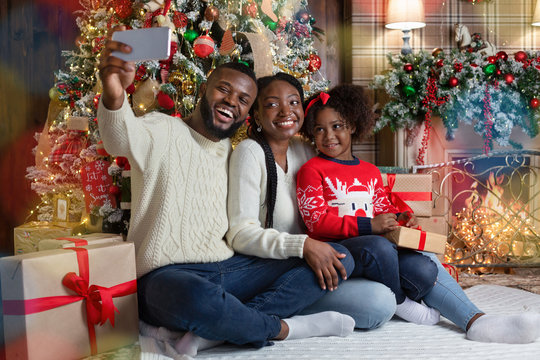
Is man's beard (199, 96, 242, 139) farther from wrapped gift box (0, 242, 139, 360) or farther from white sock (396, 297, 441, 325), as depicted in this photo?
white sock (396, 297, 441, 325)

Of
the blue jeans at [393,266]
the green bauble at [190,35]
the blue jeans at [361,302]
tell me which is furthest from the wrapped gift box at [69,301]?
the green bauble at [190,35]

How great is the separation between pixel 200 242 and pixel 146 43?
687 mm

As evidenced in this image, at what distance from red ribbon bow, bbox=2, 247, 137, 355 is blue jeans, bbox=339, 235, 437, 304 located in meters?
0.79

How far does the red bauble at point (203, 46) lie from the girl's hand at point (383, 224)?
1.02m

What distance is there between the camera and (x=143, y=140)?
5.40 feet

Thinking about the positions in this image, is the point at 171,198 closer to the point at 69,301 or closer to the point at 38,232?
the point at 69,301

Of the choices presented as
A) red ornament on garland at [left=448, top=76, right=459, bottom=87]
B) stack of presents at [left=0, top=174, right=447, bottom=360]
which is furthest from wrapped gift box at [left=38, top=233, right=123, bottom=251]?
red ornament on garland at [left=448, top=76, right=459, bottom=87]

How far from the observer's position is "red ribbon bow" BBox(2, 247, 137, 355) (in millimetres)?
1385

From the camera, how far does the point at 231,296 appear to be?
1570 millimetres

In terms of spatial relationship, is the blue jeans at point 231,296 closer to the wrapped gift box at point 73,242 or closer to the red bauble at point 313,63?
the wrapped gift box at point 73,242

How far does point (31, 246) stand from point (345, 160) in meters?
1.62

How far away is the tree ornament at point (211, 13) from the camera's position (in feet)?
7.69

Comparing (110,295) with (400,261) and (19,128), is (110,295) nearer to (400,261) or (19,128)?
(400,261)

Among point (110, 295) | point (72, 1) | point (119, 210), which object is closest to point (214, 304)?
point (110, 295)
